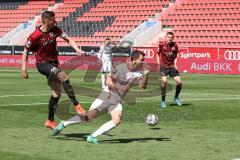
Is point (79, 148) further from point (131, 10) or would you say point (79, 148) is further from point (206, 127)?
point (131, 10)

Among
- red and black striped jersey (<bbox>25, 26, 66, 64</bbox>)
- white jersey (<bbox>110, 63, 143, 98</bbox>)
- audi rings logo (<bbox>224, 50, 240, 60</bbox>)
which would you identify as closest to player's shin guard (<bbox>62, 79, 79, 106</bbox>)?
red and black striped jersey (<bbox>25, 26, 66, 64</bbox>)

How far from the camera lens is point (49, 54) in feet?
41.4

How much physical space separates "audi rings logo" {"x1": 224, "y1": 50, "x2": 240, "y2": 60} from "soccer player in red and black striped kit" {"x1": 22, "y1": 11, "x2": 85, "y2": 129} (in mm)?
28966

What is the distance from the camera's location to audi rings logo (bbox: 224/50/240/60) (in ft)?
133

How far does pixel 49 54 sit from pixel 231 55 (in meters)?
29.6

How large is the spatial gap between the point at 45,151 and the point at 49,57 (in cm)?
309

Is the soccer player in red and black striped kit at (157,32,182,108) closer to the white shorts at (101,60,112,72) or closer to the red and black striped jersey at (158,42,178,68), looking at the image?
the red and black striped jersey at (158,42,178,68)

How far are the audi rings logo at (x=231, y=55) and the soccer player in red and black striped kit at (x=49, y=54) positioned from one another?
95.0 feet

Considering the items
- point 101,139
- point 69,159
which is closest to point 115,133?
point 101,139

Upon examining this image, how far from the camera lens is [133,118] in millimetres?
Result: 15391

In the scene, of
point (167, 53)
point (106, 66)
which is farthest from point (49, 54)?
point (106, 66)

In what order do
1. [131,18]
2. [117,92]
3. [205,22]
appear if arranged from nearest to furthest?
[117,92]
[205,22]
[131,18]

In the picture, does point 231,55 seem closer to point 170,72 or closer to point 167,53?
point 170,72

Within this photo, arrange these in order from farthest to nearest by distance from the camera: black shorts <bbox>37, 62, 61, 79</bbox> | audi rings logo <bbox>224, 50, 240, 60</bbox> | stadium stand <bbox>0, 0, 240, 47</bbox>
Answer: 1. stadium stand <bbox>0, 0, 240, 47</bbox>
2. audi rings logo <bbox>224, 50, 240, 60</bbox>
3. black shorts <bbox>37, 62, 61, 79</bbox>
